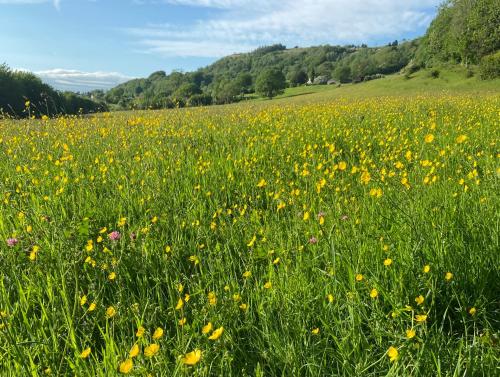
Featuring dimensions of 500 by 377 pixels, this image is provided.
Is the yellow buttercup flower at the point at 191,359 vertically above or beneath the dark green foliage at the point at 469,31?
beneath

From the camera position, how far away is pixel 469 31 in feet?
163

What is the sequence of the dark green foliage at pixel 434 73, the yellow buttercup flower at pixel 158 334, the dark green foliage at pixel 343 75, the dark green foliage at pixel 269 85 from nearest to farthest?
Result: the yellow buttercup flower at pixel 158 334
the dark green foliage at pixel 434 73
the dark green foliage at pixel 269 85
the dark green foliage at pixel 343 75

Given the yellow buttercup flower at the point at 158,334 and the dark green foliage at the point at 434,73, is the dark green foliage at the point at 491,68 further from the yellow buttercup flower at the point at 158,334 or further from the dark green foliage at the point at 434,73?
the yellow buttercup flower at the point at 158,334

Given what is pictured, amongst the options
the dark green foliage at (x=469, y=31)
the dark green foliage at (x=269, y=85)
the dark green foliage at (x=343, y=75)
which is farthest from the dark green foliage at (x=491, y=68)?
the dark green foliage at (x=343, y=75)

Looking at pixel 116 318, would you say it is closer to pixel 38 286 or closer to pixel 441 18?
pixel 38 286

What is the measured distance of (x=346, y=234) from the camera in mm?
2576

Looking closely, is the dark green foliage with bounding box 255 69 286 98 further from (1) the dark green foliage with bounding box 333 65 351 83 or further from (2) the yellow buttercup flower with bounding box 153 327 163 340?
(2) the yellow buttercup flower with bounding box 153 327 163 340

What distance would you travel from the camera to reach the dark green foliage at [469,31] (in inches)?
1853

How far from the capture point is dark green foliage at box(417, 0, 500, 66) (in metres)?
47.1

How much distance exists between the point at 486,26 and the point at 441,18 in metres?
14.7

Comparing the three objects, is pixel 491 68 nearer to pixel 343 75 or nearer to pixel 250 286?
pixel 250 286

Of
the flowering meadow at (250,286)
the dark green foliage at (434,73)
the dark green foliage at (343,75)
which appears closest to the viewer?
the flowering meadow at (250,286)

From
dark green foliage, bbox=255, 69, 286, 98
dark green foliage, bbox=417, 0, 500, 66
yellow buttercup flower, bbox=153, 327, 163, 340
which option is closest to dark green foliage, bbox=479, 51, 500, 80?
dark green foliage, bbox=417, 0, 500, 66

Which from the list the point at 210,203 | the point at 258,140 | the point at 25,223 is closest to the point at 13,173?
the point at 25,223
